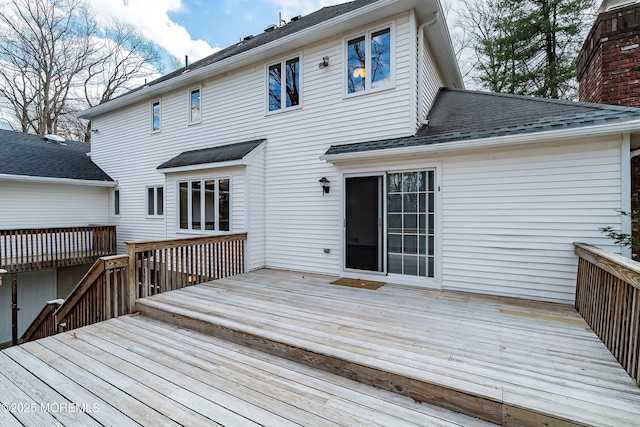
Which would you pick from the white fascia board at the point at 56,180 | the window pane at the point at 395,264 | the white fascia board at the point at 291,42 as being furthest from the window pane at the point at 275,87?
the white fascia board at the point at 56,180

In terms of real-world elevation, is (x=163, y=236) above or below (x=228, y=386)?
above

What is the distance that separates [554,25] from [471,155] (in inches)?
351

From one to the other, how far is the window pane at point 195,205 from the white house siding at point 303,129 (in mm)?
808

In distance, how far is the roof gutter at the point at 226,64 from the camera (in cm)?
527

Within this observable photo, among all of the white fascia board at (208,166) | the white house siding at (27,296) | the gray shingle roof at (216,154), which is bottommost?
the white house siding at (27,296)

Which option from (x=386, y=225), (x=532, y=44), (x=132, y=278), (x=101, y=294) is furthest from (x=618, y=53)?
(x=101, y=294)

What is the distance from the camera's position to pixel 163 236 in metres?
8.65

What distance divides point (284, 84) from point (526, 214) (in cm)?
548

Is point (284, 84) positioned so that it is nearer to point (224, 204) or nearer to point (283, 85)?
point (283, 85)

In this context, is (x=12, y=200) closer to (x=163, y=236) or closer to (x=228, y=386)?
(x=163, y=236)

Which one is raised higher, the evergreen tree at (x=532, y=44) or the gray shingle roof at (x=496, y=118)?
the evergreen tree at (x=532, y=44)

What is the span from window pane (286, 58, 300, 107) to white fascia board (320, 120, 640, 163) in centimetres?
188

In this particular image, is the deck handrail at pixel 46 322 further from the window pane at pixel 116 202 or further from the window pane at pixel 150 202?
the window pane at pixel 116 202

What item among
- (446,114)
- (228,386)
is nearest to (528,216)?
(446,114)
